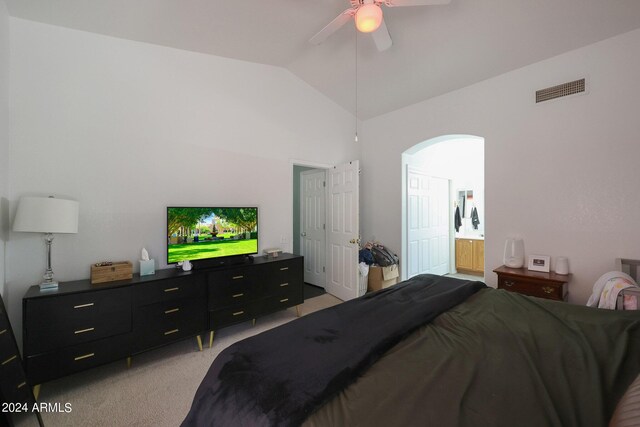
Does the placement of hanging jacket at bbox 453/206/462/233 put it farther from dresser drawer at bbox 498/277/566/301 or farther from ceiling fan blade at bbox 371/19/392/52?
ceiling fan blade at bbox 371/19/392/52

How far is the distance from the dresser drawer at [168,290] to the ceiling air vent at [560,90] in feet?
13.4

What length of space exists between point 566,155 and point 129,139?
444 centimetres

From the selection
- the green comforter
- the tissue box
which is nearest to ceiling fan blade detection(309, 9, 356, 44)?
the green comforter

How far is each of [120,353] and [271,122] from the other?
2.96 m

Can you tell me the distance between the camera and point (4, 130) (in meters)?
2.03

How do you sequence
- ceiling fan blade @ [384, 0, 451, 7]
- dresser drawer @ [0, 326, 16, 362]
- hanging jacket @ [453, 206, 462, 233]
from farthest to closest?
hanging jacket @ [453, 206, 462, 233] → ceiling fan blade @ [384, 0, 451, 7] → dresser drawer @ [0, 326, 16, 362]

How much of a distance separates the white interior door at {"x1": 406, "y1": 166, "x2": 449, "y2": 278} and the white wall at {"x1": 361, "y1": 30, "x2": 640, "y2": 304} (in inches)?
48.1

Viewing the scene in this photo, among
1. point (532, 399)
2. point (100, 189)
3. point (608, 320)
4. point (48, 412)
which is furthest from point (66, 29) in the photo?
point (608, 320)

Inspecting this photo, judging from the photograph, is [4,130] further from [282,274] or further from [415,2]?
[415,2]

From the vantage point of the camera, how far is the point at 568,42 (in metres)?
2.59

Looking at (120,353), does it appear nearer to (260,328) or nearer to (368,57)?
(260,328)

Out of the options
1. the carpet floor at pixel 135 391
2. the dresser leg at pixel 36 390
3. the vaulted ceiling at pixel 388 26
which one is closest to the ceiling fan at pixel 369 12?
the vaulted ceiling at pixel 388 26

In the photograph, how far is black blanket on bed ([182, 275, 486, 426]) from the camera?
3.07 feet

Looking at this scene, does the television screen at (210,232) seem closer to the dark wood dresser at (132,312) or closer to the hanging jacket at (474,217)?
the dark wood dresser at (132,312)
